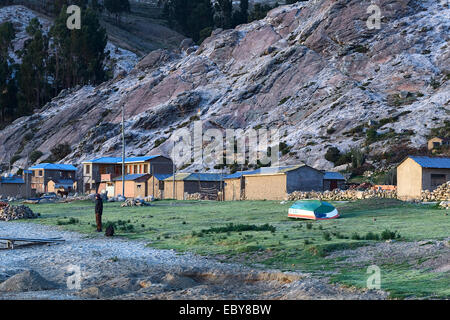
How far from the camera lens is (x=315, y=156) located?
76.1m

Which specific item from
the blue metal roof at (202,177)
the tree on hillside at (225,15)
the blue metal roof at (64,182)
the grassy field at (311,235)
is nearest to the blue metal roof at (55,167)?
the blue metal roof at (64,182)

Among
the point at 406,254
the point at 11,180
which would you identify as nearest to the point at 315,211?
the point at 406,254

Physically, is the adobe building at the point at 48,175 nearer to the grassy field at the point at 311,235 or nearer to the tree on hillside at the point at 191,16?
the grassy field at the point at 311,235

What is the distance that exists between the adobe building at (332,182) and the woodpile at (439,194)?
18134mm

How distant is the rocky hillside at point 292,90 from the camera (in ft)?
266

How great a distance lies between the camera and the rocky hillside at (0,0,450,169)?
81000mm

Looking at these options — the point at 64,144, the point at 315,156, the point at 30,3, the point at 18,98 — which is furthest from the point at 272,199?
the point at 30,3

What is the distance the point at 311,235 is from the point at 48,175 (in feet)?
229

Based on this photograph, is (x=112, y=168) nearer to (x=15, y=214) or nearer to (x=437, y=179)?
(x=15, y=214)

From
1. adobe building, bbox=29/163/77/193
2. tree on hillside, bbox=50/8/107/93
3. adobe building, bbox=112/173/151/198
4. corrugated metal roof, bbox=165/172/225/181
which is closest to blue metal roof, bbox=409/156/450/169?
corrugated metal roof, bbox=165/172/225/181

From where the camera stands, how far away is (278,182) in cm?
5456

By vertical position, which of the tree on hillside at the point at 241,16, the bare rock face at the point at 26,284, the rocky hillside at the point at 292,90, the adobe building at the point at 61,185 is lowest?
the bare rock face at the point at 26,284

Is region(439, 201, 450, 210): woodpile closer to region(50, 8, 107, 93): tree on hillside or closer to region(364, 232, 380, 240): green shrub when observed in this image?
region(364, 232, 380, 240): green shrub

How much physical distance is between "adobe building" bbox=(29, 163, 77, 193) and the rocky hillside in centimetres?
751
